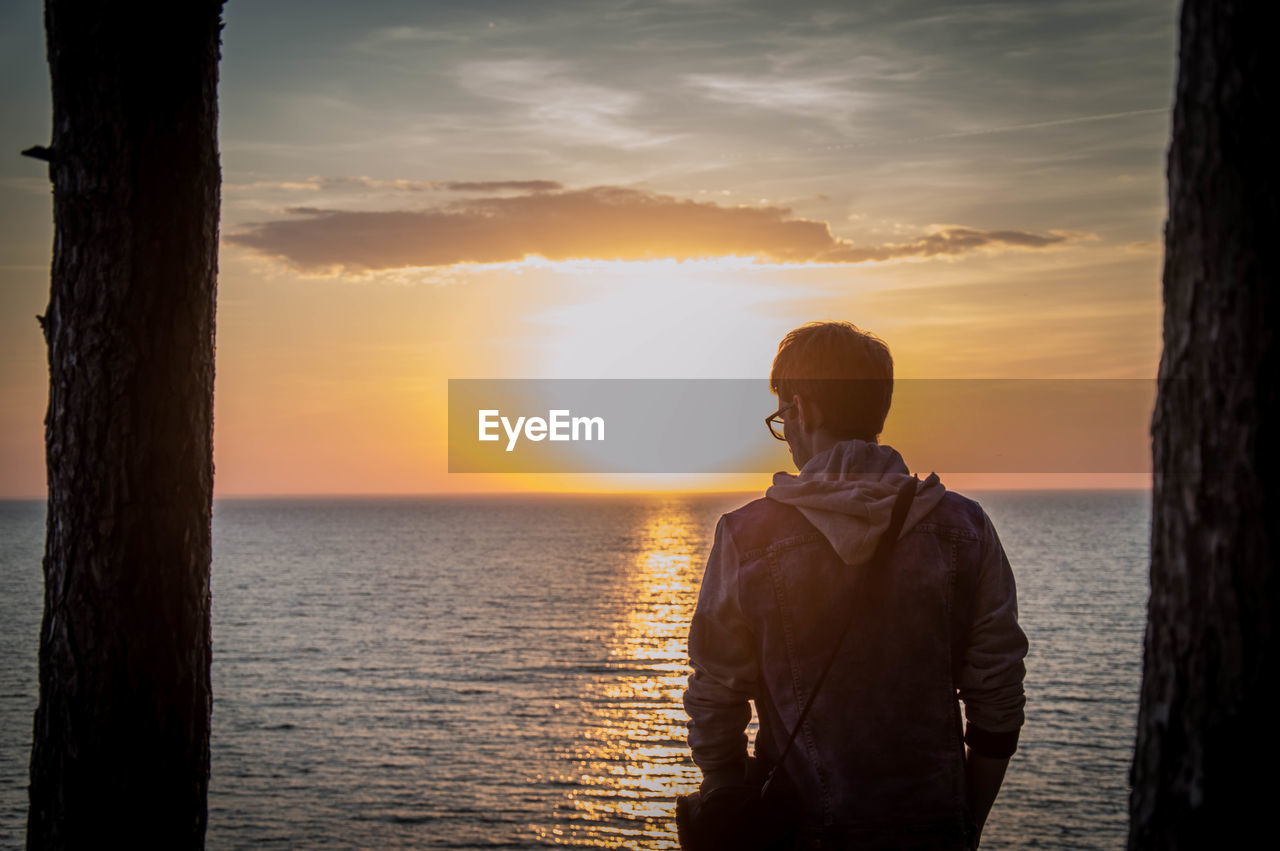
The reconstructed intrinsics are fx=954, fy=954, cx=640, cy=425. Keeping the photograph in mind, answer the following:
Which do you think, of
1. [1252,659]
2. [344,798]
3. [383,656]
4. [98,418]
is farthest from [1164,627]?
[383,656]

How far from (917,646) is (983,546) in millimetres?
328

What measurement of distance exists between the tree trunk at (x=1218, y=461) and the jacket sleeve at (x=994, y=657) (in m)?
0.67

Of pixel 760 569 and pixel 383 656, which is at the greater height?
pixel 760 569

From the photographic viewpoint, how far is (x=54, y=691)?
310cm

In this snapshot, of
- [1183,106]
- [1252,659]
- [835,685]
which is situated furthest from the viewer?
[835,685]

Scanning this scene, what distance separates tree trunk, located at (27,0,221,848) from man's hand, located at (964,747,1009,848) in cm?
246

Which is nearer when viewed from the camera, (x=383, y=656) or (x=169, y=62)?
(x=169, y=62)

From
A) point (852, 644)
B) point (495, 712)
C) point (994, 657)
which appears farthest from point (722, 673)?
point (495, 712)

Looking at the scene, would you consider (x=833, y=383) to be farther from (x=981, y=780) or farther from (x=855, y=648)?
(x=981, y=780)

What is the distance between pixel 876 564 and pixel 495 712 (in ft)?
110

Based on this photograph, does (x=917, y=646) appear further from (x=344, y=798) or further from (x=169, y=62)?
(x=344, y=798)

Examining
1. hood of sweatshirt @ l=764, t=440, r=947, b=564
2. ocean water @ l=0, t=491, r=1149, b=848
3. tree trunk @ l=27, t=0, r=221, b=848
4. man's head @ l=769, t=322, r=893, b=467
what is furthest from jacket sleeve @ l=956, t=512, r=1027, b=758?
ocean water @ l=0, t=491, r=1149, b=848

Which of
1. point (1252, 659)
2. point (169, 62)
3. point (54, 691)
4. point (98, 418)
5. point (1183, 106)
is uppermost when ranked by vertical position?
point (169, 62)

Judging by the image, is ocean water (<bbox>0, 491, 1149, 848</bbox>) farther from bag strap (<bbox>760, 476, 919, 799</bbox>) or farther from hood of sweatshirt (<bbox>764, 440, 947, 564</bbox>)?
hood of sweatshirt (<bbox>764, 440, 947, 564</bbox>)
